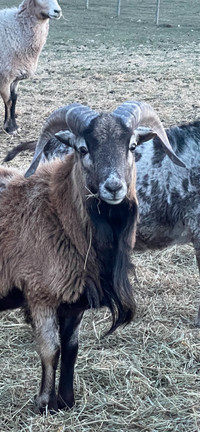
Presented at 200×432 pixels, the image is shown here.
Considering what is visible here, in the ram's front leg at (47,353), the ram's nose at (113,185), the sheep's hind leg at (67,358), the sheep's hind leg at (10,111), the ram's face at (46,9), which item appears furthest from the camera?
the ram's face at (46,9)

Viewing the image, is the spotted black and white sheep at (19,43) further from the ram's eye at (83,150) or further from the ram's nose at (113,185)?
the ram's nose at (113,185)

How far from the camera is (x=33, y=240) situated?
3.50 m

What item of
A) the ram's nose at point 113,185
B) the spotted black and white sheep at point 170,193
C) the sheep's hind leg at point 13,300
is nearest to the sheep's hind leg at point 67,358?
the sheep's hind leg at point 13,300

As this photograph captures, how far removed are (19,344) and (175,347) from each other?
1.13 meters

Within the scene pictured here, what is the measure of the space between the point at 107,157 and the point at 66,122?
49 cm

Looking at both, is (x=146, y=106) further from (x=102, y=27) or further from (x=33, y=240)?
(x=102, y=27)

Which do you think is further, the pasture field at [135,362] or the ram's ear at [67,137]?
the pasture field at [135,362]

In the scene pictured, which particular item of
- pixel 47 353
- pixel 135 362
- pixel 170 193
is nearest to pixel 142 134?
pixel 170 193

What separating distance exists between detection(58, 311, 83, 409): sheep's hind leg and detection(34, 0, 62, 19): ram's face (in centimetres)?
795

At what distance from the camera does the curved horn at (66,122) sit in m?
3.39

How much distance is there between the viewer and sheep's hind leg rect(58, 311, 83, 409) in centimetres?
375

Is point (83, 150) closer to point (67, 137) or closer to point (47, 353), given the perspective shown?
point (67, 137)

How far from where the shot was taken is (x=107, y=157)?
10.5 feet

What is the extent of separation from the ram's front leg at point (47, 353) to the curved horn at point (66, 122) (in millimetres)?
861
